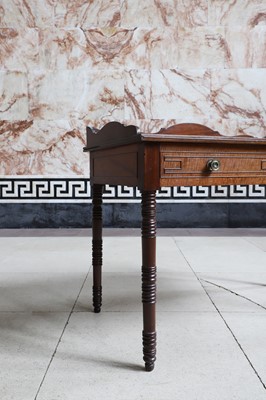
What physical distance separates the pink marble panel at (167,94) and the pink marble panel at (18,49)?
852mm

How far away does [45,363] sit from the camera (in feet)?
3.69

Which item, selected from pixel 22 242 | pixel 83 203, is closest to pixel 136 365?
pixel 22 242

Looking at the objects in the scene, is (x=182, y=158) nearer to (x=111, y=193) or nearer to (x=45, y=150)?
(x=111, y=193)

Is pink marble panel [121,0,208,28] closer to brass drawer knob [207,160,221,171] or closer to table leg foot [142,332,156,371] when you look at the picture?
brass drawer knob [207,160,221,171]

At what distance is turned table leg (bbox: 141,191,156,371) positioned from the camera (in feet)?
3.53

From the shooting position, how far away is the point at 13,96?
3.71 m

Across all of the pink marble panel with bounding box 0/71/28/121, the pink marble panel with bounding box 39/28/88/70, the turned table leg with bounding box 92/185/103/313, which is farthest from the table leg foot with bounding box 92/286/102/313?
the pink marble panel with bounding box 39/28/88/70

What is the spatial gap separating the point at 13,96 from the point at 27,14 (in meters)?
0.72

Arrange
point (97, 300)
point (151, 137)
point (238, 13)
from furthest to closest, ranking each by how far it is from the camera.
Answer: point (238, 13) → point (97, 300) → point (151, 137)

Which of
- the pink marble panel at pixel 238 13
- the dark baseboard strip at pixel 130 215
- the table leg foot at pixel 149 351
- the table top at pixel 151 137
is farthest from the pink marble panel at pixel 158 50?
the table leg foot at pixel 149 351

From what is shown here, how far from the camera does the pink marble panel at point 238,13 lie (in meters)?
3.69

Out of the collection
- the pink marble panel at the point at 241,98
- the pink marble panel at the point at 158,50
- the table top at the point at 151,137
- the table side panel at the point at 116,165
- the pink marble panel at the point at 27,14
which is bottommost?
the table side panel at the point at 116,165

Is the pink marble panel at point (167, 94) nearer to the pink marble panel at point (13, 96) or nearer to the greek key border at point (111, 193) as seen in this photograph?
the greek key border at point (111, 193)

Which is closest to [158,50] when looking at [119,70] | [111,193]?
[119,70]
